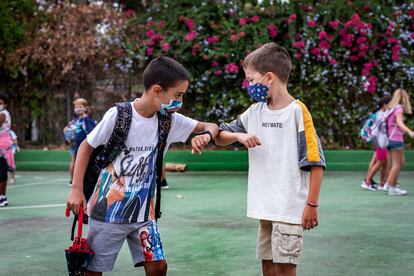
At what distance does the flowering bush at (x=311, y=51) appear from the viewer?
46.5 ft

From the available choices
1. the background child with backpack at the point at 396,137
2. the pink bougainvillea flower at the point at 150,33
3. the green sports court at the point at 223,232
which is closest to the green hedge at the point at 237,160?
the green sports court at the point at 223,232

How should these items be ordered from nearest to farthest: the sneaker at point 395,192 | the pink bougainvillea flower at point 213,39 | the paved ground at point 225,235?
the paved ground at point 225,235 < the sneaker at point 395,192 < the pink bougainvillea flower at point 213,39

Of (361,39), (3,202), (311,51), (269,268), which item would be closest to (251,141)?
(269,268)

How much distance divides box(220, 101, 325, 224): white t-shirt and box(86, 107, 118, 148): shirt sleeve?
81cm

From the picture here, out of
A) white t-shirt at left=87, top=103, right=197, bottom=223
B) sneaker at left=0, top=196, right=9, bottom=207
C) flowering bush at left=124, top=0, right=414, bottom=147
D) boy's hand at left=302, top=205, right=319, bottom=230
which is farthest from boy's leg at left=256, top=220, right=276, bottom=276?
flowering bush at left=124, top=0, right=414, bottom=147

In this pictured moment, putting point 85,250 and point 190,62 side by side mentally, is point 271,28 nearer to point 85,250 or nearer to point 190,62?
point 190,62

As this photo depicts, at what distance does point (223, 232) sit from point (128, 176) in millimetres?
2882

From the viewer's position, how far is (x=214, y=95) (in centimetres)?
1466

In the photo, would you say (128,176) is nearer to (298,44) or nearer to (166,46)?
(298,44)

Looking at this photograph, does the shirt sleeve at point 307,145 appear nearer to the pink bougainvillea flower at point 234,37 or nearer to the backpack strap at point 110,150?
the backpack strap at point 110,150

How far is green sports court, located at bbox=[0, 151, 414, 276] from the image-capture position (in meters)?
4.93

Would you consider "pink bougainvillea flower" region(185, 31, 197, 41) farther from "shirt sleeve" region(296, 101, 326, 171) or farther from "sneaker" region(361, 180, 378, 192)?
"shirt sleeve" region(296, 101, 326, 171)

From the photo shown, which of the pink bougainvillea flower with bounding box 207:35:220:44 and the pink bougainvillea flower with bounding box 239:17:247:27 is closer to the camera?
the pink bougainvillea flower with bounding box 239:17:247:27

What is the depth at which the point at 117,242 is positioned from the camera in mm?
3559
